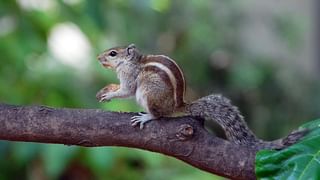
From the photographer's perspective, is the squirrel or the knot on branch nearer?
the knot on branch

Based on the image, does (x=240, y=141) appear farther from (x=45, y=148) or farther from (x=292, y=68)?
(x=292, y=68)

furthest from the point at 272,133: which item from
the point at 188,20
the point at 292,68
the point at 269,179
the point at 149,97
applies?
the point at 269,179

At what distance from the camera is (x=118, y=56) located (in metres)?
1.80

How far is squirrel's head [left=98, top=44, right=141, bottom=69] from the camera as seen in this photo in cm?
177

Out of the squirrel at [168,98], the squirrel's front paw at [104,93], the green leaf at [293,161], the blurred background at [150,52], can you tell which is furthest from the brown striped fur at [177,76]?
the blurred background at [150,52]

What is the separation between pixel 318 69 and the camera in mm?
5160

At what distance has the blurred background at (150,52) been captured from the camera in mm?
2668

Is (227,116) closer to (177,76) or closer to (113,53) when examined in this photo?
(177,76)

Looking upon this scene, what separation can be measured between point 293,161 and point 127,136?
28 cm

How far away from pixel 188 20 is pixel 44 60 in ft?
4.69

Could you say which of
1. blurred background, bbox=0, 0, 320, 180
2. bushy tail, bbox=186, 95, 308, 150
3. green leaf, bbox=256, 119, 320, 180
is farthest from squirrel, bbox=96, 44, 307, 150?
blurred background, bbox=0, 0, 320, 180

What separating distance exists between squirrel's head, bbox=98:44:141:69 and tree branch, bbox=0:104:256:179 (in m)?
0.33

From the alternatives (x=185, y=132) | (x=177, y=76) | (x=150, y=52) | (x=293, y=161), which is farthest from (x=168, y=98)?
(x=150, y=52)

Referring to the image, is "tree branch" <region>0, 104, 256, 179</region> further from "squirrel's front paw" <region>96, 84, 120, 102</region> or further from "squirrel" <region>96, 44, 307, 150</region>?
"squirrel's front paw" <region>96, 84, 120, 102</region>
